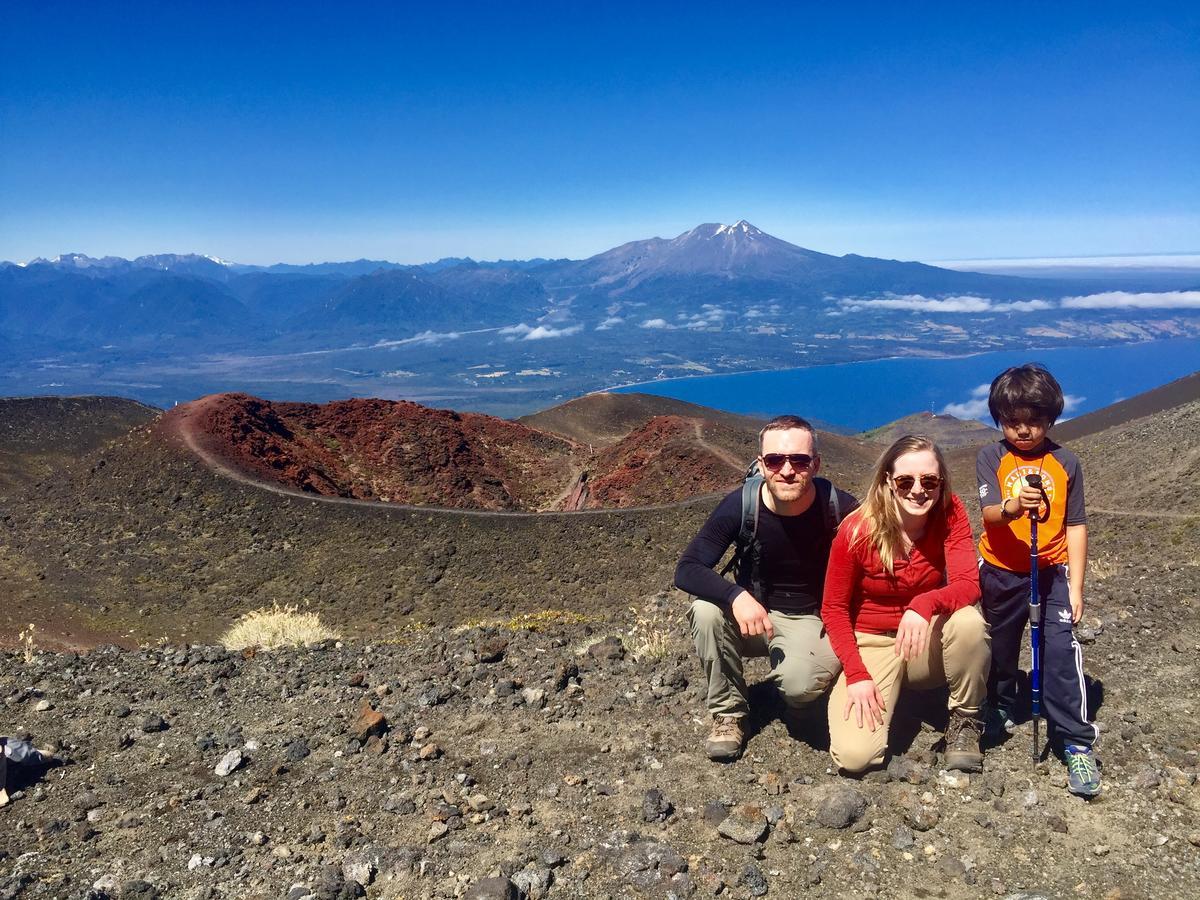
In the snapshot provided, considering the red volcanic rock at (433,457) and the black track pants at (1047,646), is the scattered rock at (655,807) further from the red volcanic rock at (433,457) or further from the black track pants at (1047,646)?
the red volcanic rock at (433,457)

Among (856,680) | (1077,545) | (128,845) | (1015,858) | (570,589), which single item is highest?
(1077,545)

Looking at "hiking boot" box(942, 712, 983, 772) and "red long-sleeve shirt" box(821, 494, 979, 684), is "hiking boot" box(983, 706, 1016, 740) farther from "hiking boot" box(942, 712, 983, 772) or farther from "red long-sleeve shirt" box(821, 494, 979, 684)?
"red long-sleeve shirt" box(821, 494, 979, 684)

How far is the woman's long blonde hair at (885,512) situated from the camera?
3.37 metres

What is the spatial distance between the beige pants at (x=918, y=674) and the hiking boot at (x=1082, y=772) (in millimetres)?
446

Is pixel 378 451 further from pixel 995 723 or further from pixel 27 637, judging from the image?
pixel 995 723

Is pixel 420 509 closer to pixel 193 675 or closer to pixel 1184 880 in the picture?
pixel 193 675

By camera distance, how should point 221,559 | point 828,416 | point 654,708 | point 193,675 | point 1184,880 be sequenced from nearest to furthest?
1. point 1184,880
2. point 654,708
3. point 193,675
4. point 221,559
5. point 828,416

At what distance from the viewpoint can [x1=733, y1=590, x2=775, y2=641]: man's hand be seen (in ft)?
11.9

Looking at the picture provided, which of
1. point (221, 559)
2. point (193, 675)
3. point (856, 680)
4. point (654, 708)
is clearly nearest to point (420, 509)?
point (221, 559)

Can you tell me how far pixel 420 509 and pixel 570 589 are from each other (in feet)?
16.5

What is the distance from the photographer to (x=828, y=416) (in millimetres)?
168250

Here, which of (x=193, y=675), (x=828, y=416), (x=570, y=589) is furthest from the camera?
(x=828, y=416)

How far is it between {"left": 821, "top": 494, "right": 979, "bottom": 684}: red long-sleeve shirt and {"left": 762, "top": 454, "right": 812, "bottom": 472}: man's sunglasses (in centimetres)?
33

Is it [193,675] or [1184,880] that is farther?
[193,675]
